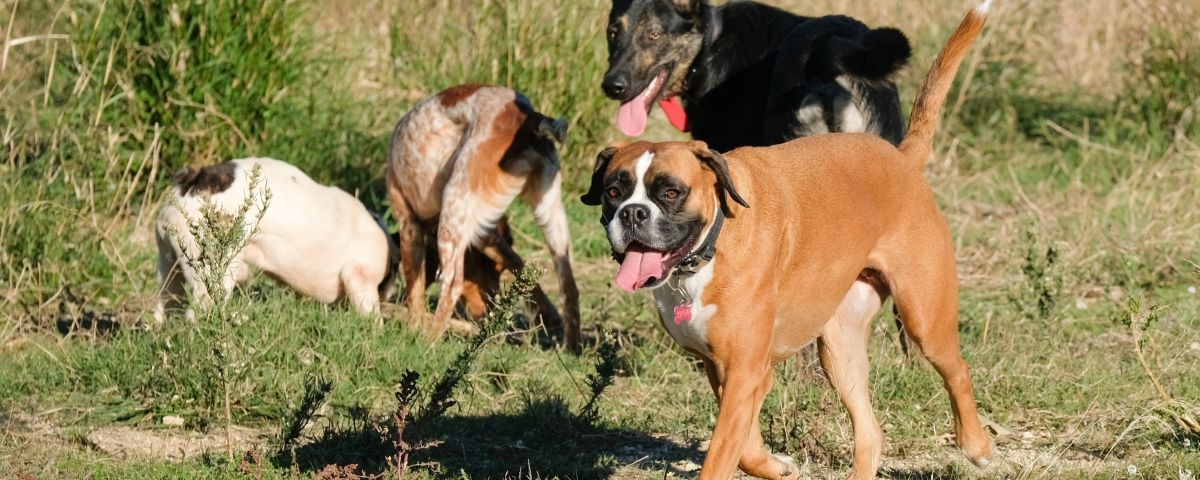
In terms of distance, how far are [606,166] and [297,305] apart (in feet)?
8.43

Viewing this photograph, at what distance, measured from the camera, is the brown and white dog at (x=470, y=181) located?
6668 mm

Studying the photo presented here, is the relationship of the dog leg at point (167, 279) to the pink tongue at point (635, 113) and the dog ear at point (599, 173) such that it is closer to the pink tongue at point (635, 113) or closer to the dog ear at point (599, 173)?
the pink tongue at point (635, 113)

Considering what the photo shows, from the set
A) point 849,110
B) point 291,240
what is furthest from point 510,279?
point 849,110

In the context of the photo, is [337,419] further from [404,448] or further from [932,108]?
[932,108]

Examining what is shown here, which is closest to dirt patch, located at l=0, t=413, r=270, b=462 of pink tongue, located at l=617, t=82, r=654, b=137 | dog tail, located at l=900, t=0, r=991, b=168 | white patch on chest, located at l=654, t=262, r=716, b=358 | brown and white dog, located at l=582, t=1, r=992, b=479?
white patch on chest, located at l=654, t=262, r=716, b=358

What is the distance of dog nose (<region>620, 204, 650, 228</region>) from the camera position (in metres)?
3.86

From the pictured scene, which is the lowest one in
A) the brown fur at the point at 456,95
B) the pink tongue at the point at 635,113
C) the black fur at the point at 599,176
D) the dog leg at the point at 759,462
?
the dog leg at the point at 759,462

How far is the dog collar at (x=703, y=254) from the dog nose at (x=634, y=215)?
0.17m

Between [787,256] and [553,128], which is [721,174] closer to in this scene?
[787,256]

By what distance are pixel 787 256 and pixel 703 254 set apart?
0.39 metres

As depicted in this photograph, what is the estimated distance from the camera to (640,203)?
3.88 m

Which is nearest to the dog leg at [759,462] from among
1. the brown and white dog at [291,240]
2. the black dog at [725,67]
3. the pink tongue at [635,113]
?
the black dog at [725,67]

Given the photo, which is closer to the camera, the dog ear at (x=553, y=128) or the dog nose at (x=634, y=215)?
the dog nose at (x=634, y=215)

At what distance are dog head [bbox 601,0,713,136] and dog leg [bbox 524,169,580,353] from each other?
1.85 feet
